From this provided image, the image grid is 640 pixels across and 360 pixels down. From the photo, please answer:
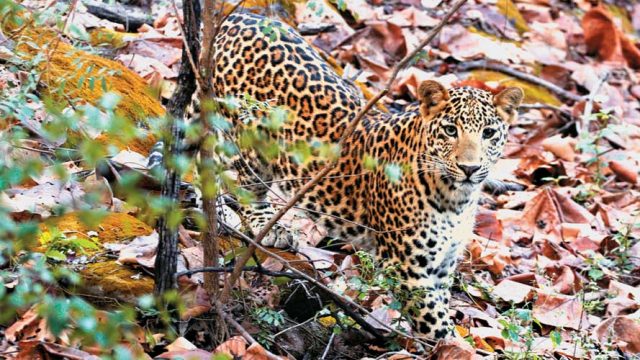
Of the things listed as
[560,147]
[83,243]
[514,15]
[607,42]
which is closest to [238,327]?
[83,243]

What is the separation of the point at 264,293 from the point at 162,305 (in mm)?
898

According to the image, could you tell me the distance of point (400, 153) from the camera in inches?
248

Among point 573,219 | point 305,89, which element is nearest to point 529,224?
point 573,219

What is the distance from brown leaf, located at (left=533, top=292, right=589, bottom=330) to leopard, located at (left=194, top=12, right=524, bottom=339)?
2.47 feet

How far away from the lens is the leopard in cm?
593

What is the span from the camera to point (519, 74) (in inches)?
440

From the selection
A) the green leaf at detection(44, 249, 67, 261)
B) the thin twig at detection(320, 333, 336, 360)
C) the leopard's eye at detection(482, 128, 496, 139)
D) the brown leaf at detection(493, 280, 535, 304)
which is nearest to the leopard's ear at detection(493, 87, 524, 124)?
the leopard's eye at detection(482, 128, 496, 139)

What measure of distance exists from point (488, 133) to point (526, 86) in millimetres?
5334

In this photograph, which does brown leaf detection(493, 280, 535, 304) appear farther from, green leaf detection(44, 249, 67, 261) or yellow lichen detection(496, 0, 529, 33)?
yellow lichen detection(496, 0, 529, 33)

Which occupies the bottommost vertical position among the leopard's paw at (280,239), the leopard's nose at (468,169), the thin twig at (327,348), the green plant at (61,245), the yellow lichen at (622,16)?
the yellow lichen at (622,16)

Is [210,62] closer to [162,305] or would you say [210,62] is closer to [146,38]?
[162,305]

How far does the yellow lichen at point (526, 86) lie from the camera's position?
1079cm

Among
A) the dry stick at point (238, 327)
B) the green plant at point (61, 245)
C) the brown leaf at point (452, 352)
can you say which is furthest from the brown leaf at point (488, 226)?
the green plant at point (61, 245)

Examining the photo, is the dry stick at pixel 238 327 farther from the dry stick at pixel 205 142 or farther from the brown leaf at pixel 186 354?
the brown leaf at pixel 186 354
